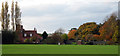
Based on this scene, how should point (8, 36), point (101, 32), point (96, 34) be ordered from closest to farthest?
point (8, 36) < point (101, 32) < point (96, 34)

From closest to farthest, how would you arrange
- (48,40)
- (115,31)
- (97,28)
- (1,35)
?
(1,35)
(115,31)
(48,40)
(97,28)

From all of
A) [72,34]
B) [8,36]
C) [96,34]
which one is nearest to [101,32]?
[96,34]

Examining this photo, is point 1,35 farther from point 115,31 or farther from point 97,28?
point 97,28

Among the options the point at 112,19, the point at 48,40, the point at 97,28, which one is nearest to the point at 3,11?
the point at 48,40

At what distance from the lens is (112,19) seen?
187 ft

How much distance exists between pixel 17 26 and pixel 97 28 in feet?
90.5

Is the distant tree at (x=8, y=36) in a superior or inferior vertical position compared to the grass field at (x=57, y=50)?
superior

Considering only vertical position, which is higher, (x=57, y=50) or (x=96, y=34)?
(x=96, y=34)

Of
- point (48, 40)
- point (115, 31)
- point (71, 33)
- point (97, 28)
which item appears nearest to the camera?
point (115, 31)

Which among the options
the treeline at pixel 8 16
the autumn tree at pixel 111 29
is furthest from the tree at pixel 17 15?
the autumn tree at pixel 111 29

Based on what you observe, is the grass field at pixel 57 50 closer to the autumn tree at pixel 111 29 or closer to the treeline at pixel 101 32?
the autumn tree at pixel 111 29

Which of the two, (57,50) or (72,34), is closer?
(57,50)

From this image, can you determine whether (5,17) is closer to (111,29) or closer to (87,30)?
(111,29)

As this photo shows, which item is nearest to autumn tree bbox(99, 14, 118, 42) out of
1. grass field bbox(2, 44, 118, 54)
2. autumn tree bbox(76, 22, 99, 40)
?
autumn tree bbox(76, 22, 99, 40)
